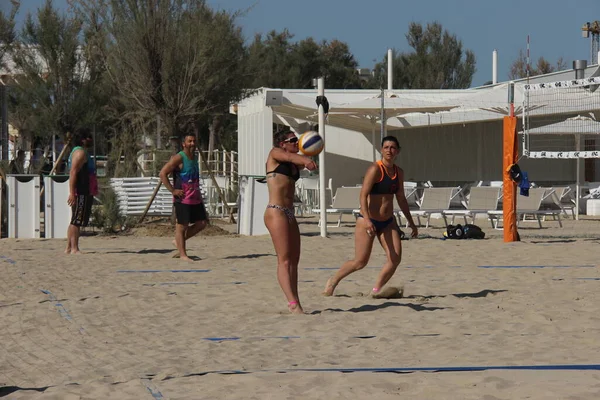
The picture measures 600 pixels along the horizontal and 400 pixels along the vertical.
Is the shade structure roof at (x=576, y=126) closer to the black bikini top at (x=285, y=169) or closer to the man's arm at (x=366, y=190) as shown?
the man's arm at (x=366, y=190)

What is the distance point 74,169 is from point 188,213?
1486 millimetres

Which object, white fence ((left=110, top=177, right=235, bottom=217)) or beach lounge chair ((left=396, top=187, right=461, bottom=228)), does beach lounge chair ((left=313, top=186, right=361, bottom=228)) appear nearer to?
beach lounge chair ((left=396, top=187, right=461, bottom=228))

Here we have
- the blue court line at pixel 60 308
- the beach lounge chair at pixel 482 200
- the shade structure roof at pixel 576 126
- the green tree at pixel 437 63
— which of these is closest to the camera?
the blue court line at pixel 60 308

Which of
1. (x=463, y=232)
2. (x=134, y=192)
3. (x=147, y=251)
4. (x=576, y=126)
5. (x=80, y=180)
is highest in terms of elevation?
(x=576, y=126)

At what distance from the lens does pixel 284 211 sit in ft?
25.8

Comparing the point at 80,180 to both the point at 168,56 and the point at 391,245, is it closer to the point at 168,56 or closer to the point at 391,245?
the point at 391,245

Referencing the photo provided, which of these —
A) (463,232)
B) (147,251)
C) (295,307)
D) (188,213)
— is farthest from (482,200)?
(295,307)

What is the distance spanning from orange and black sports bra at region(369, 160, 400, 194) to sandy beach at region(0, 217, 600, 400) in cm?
91

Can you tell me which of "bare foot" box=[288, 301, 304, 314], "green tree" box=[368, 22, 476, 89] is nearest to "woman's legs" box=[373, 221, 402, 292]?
"bare foot" box=[288, 301, 304, 314]

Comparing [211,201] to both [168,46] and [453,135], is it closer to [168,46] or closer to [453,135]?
[168,46]

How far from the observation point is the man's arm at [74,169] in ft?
41.2

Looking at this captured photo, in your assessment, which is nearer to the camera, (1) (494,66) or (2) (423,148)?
(2) (423,148)

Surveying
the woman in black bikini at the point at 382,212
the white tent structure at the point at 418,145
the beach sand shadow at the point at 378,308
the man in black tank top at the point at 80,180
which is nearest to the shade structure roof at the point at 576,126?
the white tent structure at the point at 418,145

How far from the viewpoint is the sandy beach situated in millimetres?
5391
